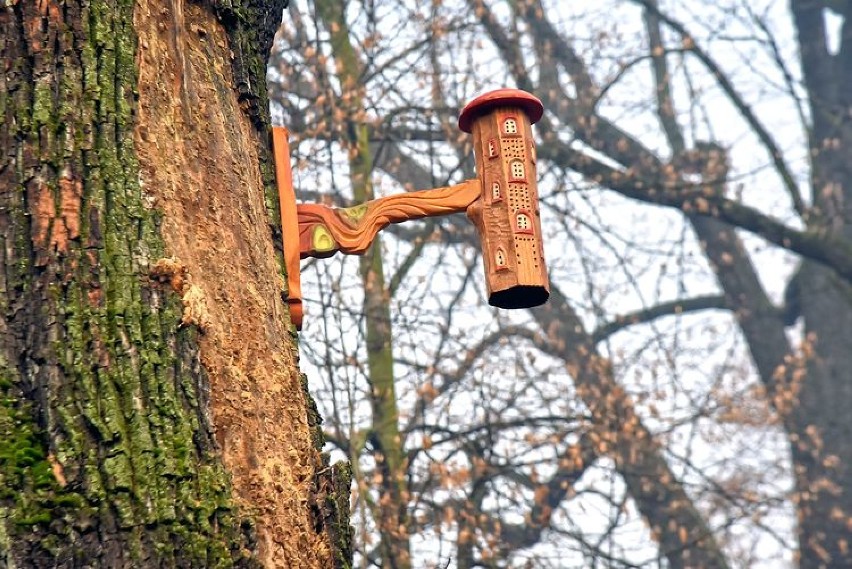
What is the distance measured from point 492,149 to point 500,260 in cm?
Answer: 27

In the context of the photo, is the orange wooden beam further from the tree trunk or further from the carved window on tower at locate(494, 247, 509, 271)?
the carved window on tower at locate(494, 247, 509, 271)

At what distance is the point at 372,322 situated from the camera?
6.60m

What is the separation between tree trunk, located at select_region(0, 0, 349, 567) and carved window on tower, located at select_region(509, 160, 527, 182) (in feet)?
2.20

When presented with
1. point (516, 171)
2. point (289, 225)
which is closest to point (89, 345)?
point (289, 225)

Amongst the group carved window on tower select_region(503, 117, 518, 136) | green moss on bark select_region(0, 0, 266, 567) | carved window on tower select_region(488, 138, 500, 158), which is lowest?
green moss on bark select_region(0, 0, 266, 567)

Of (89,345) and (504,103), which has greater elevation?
(504,103)

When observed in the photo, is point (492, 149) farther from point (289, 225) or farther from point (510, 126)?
point (289, 225)

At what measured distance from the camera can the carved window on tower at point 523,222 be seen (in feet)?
8.97

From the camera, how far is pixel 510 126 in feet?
9.31

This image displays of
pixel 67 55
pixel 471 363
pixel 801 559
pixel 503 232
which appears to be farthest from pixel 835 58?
pixel 67 55

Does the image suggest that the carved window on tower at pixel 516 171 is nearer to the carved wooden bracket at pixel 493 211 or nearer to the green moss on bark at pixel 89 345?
the carved wooden bracket at pixel 493 211

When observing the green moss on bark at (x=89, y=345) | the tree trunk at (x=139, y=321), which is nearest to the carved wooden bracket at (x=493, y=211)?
the tree trunk at (x=139, y=321)

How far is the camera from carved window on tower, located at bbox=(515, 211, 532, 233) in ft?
8.97

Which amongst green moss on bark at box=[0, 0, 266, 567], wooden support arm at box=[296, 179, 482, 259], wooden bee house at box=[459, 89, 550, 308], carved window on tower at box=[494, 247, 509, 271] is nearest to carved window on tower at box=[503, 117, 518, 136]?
wooden bee house at box=[459, 89, 550, 308]
